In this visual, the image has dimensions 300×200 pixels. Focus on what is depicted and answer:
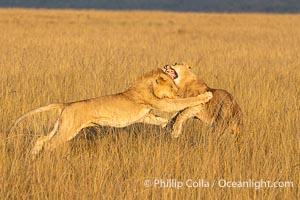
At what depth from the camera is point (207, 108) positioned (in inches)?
205

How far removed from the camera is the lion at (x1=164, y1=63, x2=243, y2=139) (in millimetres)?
4977

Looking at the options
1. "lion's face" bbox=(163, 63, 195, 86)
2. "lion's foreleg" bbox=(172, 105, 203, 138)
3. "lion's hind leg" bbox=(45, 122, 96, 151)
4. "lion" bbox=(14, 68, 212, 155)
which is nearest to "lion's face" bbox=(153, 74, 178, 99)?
"lion" bbox=(14, 68, 212, 155)

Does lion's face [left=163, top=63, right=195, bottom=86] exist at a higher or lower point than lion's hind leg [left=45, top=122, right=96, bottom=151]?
higher

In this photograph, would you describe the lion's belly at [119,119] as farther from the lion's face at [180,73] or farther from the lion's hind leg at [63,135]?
the lion's face at [180,73]

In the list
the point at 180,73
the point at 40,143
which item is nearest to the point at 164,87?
the point at 180,73

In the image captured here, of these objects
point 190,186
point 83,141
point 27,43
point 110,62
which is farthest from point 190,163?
point 27,43

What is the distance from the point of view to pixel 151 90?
4.95 m

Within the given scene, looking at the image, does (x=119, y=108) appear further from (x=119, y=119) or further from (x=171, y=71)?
(x=171, y=71)

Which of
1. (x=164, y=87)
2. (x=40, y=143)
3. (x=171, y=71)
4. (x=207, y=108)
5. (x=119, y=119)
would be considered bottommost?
(x=40, y=143)

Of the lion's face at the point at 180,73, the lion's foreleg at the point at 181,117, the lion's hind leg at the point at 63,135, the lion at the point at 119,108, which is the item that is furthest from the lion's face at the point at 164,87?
the lion's hind leg at the point at 63,135

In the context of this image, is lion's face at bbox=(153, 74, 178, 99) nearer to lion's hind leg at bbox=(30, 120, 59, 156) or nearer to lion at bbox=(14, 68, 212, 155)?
lion at bbox=(14, 68, 212, 155)

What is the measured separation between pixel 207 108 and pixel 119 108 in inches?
33.5

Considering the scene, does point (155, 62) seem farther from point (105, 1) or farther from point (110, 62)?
point (105, 1)

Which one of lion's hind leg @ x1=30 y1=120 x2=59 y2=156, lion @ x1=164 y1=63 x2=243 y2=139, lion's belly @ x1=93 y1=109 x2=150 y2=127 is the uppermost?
lion @ x1=164 y1=63 x2=243 y2=139
